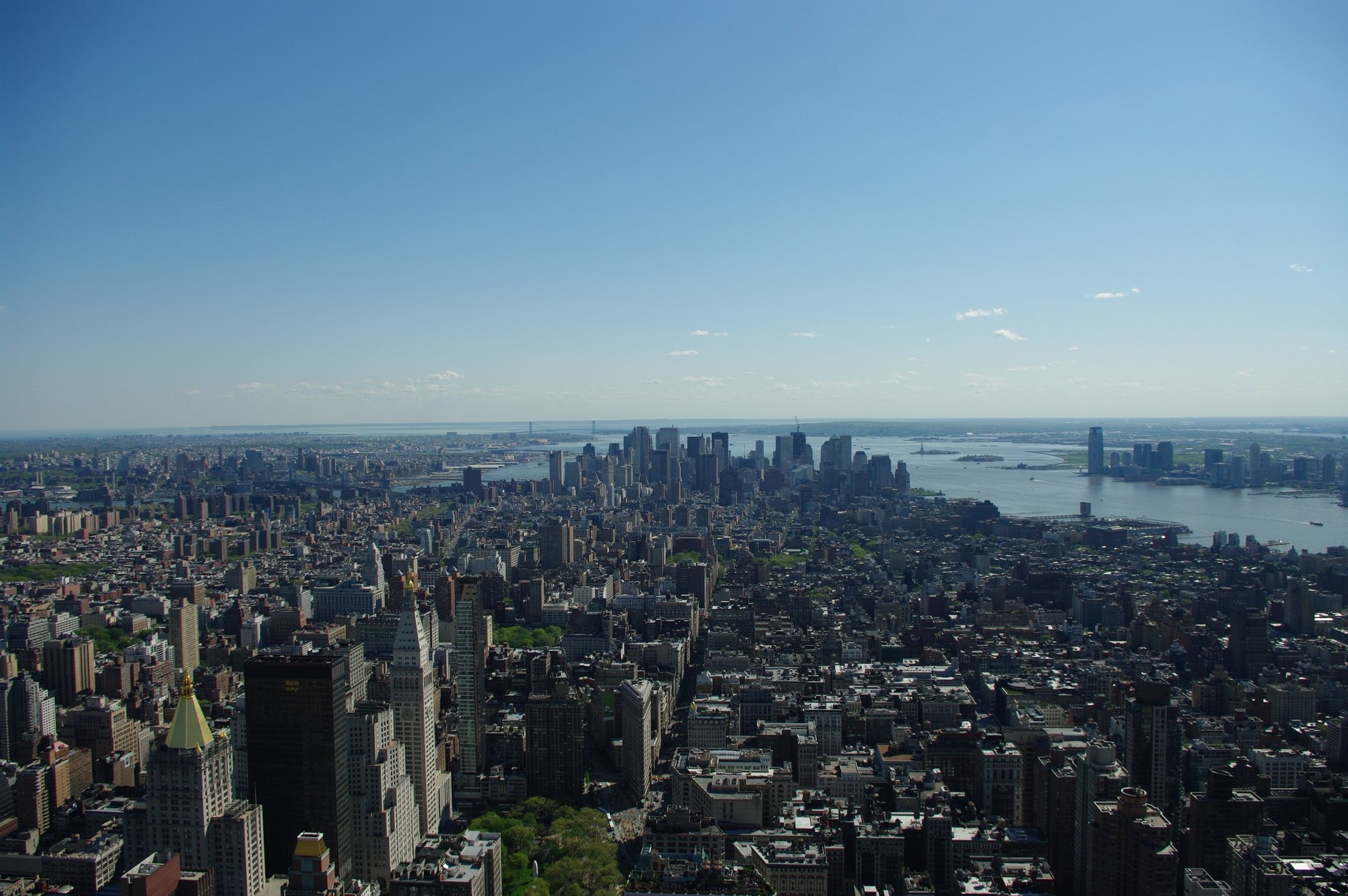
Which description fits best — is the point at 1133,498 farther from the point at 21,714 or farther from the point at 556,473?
the point at 21,714

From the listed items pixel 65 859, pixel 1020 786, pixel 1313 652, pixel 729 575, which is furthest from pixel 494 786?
pixel 729 575

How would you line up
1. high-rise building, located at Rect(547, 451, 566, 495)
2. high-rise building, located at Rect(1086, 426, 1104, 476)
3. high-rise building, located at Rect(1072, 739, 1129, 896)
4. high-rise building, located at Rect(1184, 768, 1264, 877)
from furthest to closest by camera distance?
high-rise building, located at Rect(1086, 426, 1104, 476), high-rise building, located at Rect(547, 451, 566, 495), high-rise building, located at Rect(1184, 768, 1264, 877), high-rise building, located at Rect(1072, 739, 1129, 896)

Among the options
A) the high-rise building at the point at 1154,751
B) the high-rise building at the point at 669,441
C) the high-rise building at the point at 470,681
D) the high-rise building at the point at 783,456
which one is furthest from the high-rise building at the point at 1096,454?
the high-rise building at the point at 470,681

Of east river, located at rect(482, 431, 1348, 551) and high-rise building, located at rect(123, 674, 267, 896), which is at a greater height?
high-rise building, located at rect(123, 674, 267, 896)

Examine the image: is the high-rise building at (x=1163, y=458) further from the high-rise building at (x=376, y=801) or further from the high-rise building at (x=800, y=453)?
the high-rise building at (x=376, y=801)

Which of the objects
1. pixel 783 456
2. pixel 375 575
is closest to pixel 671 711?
pixel 375 575

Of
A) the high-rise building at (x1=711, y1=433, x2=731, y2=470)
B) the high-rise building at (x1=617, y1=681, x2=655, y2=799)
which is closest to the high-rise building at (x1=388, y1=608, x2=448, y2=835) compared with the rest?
the high-rise building at (x1=617, y1=681, x2=655, y2=799)

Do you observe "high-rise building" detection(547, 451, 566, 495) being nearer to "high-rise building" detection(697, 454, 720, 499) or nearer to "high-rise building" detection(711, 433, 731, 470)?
"high-rise building" detection(697, 454, 720, 499)
